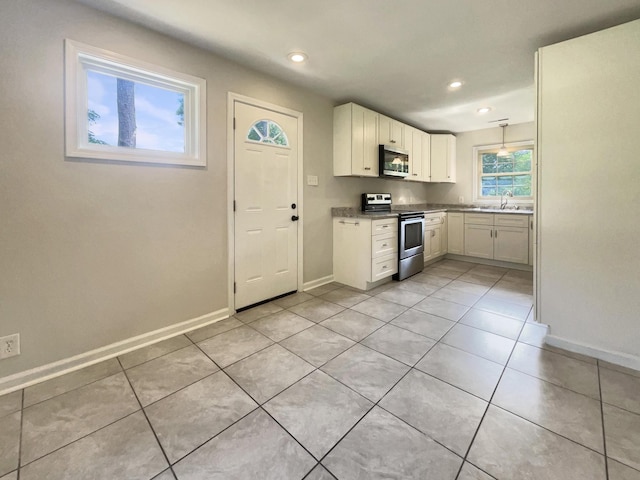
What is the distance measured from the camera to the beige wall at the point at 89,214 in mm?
1672

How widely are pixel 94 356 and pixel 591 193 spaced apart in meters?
3.66

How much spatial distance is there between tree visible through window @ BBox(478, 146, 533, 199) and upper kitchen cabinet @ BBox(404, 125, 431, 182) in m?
1.08

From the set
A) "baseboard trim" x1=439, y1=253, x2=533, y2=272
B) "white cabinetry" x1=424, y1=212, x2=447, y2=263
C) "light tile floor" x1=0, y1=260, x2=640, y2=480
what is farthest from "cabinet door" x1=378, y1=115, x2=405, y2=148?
"light tile floor" x1=0, y1=260, x2=640, y2=480

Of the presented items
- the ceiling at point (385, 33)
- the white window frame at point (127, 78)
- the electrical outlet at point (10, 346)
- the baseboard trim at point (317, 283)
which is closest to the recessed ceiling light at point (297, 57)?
the ceiling at point (385, 33)

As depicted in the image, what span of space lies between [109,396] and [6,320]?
0.78 m

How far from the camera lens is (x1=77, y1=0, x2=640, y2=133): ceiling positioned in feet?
6.23

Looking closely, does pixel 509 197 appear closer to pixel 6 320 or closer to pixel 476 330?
pixel 476 330

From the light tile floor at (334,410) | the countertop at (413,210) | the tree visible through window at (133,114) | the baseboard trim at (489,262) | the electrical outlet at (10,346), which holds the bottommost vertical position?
the light tile floor at (334,410)

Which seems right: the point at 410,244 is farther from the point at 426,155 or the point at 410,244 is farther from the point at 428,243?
the point at 426,155

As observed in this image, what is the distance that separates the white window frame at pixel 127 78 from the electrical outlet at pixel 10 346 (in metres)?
1.18

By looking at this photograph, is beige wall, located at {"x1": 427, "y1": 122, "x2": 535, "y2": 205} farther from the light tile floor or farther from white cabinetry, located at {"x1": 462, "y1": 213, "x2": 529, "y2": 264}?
the light tile floor

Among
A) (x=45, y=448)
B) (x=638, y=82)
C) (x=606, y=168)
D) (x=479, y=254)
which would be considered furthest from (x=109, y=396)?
(x=479, y=254)

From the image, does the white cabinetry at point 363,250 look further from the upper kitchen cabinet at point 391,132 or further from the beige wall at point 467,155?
the beige wall at point 467,155

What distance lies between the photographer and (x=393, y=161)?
418 cm
